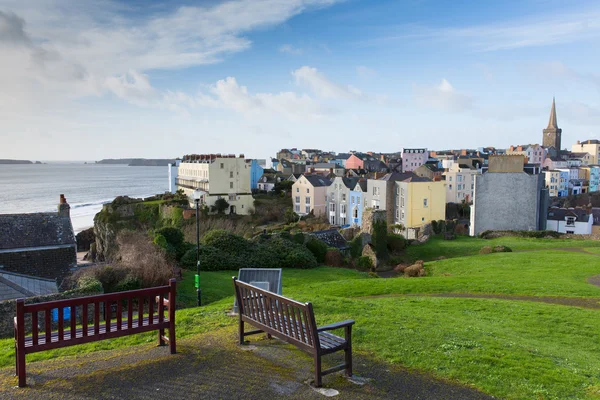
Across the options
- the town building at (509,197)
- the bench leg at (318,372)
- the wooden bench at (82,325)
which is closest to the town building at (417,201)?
the town building at (509,197)

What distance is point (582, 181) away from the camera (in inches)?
4471

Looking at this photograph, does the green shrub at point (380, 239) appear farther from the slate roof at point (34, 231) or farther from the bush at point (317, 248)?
the slate roof at point (34, 231)

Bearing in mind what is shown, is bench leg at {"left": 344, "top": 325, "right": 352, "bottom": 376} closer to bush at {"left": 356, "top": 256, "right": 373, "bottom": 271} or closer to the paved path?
the paved path

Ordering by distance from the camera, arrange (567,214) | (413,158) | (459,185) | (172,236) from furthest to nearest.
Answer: (413,158), (459,185), (567,214), (172,236)

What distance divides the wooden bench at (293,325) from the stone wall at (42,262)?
15101 mm

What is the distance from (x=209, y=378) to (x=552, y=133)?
174m

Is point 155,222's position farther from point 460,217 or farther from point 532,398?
point 532,398

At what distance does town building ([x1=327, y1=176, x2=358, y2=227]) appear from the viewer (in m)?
66.1

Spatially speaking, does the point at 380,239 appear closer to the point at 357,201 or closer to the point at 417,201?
the point at 417,201

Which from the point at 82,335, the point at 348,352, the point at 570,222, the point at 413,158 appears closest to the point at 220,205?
the point at 570,222

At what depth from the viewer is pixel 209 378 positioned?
685 cm

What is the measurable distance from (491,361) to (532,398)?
124cm

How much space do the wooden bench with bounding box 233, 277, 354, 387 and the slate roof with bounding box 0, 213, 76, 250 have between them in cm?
1620

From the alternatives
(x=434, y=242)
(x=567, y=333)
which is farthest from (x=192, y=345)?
→ (x=434, y=242)
